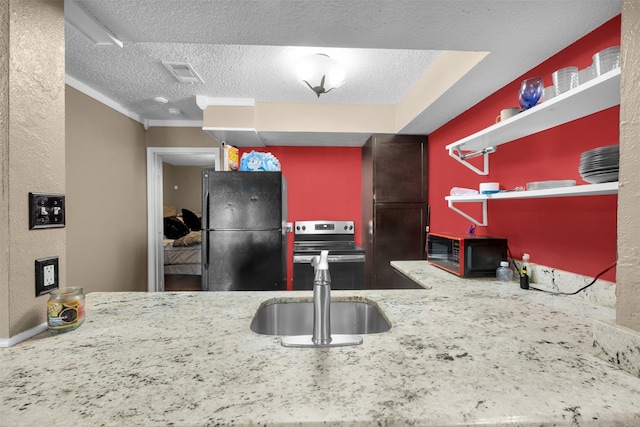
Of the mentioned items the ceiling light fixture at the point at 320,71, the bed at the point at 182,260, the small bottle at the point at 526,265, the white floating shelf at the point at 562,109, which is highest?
the ceiling light fixture at the point at 320,71

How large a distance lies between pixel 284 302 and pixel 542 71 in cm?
184

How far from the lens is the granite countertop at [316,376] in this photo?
538 millimetres

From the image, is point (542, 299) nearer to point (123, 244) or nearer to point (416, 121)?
point (416, 121)

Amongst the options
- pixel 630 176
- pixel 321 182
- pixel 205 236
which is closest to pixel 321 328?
pixel 630 176

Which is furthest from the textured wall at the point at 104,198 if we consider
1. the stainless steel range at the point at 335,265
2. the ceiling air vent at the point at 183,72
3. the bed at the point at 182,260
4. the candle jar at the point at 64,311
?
the candle jar at the point at 64,311

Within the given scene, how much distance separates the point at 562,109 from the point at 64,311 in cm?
199

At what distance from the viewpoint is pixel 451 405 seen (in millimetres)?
564

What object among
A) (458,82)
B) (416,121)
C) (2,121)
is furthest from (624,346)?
(416,121)

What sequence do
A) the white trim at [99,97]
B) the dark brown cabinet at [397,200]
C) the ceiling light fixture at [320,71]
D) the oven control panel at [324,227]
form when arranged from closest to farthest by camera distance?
the ceiling light fixture at [320,71], the white trim at [99,97], the dark brown cabinet at [397,200], the oven control panel at [324,227]

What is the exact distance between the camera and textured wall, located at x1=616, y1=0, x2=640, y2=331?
0.71 metres

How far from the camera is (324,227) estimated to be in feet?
11.9

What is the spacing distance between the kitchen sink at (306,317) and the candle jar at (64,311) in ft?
2.03

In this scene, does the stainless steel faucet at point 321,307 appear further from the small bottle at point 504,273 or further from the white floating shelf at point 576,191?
the small bottle at point 504,273

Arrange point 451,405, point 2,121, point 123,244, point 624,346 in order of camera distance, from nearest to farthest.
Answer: point 451,405 → point 624,346 → point 2,121 → point 123,244
